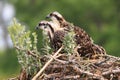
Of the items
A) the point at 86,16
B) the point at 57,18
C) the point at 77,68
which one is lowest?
the point at 77,68

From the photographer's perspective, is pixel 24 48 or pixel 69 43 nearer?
pixel 24 48

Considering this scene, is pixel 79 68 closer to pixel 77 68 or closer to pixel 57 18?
pixel 77 68

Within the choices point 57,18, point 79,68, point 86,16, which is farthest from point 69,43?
point 86,16

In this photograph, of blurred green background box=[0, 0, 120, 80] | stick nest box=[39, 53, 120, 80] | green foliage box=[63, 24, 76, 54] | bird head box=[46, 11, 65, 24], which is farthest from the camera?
blurred green background box=[0, 0, 120, 80]

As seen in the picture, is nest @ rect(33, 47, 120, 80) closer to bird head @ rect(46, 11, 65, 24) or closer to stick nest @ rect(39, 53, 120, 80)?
stick nest @ rect(39, 53, 120, 80)

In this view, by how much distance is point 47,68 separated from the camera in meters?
6.38

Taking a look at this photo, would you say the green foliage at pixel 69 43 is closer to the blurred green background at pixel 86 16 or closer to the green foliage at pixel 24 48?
the green foliage at pixel 24 48

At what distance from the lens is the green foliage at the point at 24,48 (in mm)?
6383

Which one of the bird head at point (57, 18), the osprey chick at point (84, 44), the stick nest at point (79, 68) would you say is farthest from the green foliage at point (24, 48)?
the bird head at point (57, 18)

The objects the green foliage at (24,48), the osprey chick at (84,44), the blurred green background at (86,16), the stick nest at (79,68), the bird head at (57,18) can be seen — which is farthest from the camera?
the blurred green background at (86,16)

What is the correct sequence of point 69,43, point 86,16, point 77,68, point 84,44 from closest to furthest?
1. point 77,68
2. point 69,43
3. point 84,44
4. point 86,16

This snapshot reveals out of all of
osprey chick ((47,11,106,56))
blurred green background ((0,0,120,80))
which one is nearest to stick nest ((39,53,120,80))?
osprey chick ((47,11,106,56))

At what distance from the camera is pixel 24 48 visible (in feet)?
21.0

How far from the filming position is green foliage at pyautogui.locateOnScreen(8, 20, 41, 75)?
638cm
